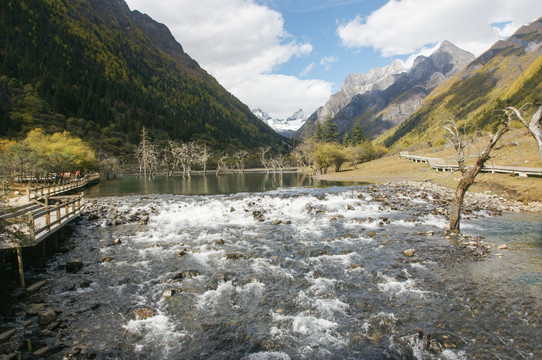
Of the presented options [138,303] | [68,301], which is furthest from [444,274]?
[68,301]

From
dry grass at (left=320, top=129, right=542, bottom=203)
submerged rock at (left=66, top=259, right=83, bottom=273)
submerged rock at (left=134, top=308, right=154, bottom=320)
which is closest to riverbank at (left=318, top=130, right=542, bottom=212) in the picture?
dry grass at (left=320, top=129, right=542, bottom=203)

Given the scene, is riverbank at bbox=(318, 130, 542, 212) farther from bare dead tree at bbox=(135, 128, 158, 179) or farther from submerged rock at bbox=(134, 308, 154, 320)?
bare dead tree at bbox=(135, 128, 158, 179)

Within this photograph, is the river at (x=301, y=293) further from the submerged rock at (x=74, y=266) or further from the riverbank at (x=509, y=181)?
the riverbank at (x=509, y=181)

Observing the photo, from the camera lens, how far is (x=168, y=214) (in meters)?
31.2

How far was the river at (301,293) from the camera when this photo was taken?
359 inches

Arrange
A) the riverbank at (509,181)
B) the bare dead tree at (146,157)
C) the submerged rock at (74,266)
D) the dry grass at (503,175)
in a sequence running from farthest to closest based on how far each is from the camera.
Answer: the bare dead tree at (146,157)
the dry grass at (503,175)
the riverbank at (509,181)
the submerged rock at (74,266)

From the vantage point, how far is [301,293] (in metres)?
12.8

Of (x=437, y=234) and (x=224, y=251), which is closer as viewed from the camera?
(x=224, y=251)

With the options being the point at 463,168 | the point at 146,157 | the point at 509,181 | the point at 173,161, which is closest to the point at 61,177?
the point at 146,157

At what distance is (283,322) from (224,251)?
940cm

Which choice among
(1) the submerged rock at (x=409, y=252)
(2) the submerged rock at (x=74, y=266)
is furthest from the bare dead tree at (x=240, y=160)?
(1) the submerged rock at (x=409, y=252)

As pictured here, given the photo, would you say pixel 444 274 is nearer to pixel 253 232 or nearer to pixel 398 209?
pixel 253 232

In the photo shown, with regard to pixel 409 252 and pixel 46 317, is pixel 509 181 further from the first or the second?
pixel 46 317

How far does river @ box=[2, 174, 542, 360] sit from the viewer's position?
911 centimetres
